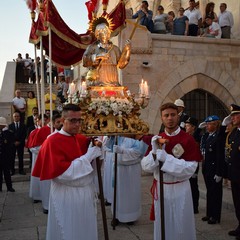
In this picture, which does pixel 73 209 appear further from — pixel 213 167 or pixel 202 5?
pixel 202 5

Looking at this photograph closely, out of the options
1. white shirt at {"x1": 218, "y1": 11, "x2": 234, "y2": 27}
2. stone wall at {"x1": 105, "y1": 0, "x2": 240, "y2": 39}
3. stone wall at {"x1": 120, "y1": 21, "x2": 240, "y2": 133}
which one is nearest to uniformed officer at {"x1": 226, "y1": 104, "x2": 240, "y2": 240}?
stone wall at {"x1": 120, "y1": 21, "x2": 240, "y2": 133}

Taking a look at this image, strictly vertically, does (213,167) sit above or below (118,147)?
below

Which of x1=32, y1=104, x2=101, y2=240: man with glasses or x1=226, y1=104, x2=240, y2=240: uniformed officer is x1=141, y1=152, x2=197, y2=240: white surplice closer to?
x1=32, y1=104, x2=101, y2=240: man with glasses

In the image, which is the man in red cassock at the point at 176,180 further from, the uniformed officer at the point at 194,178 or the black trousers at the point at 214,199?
the uniformed officer at the point at 194,178

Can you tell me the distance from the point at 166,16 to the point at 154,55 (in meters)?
2.00

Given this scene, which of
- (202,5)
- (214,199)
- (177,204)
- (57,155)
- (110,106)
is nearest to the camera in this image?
(57,155)

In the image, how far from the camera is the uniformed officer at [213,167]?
5828 mm

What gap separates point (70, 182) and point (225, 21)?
32.9 ft

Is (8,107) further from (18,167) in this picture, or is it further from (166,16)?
(166,16)

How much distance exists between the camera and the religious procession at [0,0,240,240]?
3988 mm

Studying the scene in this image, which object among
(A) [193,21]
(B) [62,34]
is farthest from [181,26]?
(B) [62,34]

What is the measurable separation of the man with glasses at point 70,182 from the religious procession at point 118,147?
12mm

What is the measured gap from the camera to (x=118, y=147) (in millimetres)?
5723

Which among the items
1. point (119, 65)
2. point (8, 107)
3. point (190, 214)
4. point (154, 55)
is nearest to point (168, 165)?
point (190, 214)
